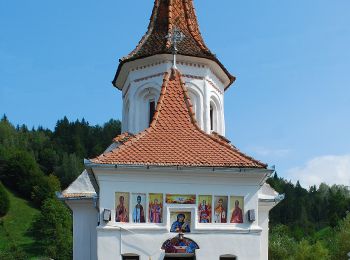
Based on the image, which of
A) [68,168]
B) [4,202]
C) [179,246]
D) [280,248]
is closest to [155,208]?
[179,246]

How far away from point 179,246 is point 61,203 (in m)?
73.6

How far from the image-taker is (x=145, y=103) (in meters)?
23.4

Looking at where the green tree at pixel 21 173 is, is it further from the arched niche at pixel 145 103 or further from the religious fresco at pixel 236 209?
the religious fresco at pixel 236 209

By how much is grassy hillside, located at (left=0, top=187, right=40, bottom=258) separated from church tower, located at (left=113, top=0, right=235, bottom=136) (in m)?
60.6

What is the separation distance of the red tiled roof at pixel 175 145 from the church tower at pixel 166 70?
73.6 inches

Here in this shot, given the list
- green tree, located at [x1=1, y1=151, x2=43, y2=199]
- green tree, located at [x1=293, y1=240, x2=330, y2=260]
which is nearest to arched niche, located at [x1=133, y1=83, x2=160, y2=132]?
green tree, located at [x1=293, y1=240, x2=330, y2=260]

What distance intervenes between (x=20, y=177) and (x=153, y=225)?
297 feet

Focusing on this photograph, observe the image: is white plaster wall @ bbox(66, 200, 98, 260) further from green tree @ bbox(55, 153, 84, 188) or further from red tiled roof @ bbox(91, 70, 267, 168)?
green tree @ bbox(55, 153, 84, 188)

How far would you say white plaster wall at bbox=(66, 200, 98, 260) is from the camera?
73.8ft

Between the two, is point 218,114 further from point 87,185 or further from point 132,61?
point 87,185

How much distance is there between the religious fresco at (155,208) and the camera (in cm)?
1825

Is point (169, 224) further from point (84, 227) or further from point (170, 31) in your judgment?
point (170, 31)

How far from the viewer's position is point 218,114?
24219 millimetres

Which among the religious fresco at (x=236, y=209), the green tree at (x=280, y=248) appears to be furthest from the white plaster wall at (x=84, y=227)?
the green tree at (x=280, y=248)
